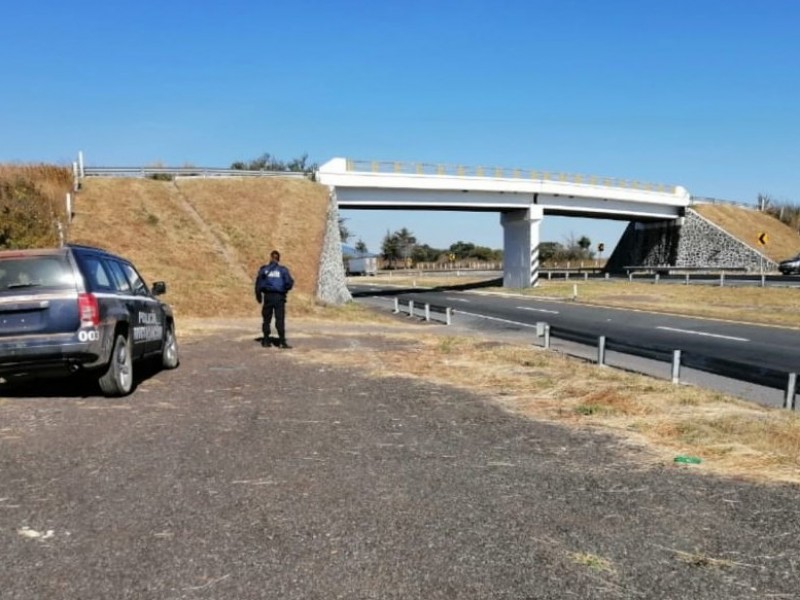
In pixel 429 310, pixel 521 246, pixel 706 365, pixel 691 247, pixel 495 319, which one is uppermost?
pixel 691 247

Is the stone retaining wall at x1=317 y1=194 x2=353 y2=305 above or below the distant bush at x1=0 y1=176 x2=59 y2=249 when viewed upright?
below

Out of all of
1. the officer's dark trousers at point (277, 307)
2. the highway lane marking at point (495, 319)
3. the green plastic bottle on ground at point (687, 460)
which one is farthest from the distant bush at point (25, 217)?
the green plastic bottle on ground at point (687, 460)

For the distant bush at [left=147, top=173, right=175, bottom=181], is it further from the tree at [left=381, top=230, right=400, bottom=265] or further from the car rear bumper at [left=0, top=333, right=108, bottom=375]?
the tree at [left=381, top=230, right=400, bottom=265]

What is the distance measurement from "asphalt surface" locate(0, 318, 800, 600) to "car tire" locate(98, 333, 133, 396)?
0.75 metres

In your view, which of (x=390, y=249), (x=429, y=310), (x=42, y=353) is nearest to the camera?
(x=42, y=353)

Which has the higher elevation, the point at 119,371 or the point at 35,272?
the point at 35,272

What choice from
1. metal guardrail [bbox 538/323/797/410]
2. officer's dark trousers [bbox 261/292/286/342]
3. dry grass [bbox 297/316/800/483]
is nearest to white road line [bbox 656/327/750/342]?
metal guardrail [bbox 538/323/797/410]

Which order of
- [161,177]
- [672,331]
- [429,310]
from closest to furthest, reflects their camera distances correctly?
[672,331] < [429,310] < [161,177]

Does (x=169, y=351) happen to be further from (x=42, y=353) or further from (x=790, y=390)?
(x=790, y=390)

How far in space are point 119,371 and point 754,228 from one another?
230 feet

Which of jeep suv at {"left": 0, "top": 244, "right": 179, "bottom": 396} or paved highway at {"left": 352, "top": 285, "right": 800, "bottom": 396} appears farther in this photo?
paved highway at {"left": 352, "top": 285, "right": 800, "bottom": 396}

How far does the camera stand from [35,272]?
8.16 metres

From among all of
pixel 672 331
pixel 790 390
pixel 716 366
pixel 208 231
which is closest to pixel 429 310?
pixel 672 331

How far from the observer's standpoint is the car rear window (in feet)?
26.7
